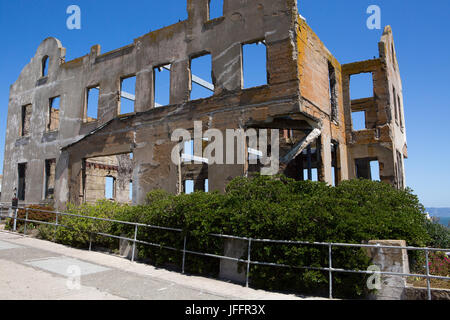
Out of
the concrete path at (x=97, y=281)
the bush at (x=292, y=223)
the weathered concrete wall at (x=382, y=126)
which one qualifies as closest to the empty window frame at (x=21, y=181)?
the concrete path at (x=97, y=281)

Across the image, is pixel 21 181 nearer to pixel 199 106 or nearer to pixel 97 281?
pixel 199 106

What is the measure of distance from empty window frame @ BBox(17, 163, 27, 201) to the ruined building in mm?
63

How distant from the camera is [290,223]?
22.3 ft

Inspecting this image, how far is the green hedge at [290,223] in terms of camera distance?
21.0 ft

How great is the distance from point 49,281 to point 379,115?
18.1 m

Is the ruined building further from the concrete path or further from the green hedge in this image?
the concrete path

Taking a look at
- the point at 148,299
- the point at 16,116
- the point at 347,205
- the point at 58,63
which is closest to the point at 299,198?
the point at 347,205

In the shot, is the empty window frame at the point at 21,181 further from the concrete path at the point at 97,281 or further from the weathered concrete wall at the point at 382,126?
the weathered concrete wall at the point at 382,126

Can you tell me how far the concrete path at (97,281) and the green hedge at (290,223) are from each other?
0.46 meters

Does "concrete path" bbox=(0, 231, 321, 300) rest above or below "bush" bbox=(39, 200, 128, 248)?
below

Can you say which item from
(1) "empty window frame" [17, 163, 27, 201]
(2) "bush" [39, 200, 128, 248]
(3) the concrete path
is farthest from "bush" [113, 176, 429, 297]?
(1) "empty window frame" [17, 163, 27, 201]

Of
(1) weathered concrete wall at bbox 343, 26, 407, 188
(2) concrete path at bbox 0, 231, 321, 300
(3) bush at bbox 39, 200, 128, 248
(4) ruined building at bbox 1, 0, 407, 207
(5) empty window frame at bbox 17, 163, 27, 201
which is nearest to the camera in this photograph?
(2) concrete path at bbox 0, 231, 321, 300

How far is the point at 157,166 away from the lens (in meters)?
15.0

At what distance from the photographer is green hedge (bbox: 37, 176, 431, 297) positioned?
6406 mm
